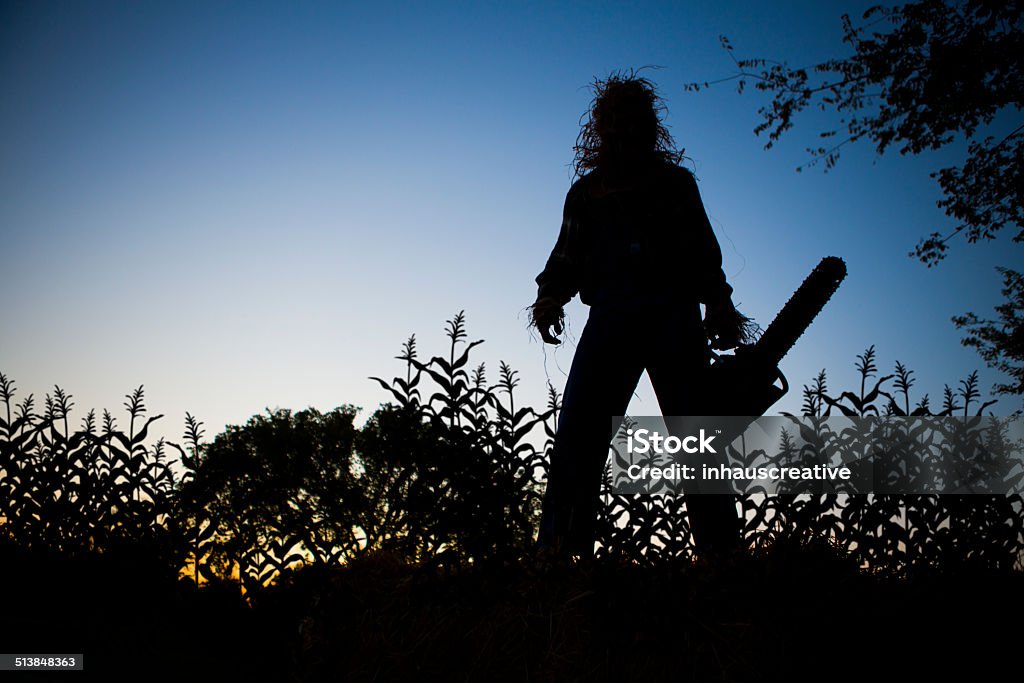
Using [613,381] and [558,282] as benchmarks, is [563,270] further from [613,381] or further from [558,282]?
[613,381]

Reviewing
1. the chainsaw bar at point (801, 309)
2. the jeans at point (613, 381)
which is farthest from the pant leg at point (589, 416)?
the chainsaw bar at point (801, 309)

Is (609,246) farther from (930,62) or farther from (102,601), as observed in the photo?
(930,62)

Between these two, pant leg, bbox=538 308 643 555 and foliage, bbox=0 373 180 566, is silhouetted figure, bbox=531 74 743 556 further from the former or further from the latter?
foliage, bbox=0 373 180 566

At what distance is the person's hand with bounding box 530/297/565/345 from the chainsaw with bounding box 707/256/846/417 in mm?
964

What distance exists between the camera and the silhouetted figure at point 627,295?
333 centimetres

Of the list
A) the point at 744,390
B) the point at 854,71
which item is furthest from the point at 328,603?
the point at 854,71

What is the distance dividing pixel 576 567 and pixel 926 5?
9706 millimetres

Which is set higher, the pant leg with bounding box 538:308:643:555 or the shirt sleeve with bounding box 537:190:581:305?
the shirt sleeve with bounding box 537:190:581:305

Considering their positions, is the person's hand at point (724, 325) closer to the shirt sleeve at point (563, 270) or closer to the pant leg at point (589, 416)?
the pant leg at point (589, 416)

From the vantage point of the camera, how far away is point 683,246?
3.75 metres

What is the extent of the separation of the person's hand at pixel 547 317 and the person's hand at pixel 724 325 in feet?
2.93

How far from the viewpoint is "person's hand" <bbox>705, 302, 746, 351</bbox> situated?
12.1 feet

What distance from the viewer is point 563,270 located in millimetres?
3857

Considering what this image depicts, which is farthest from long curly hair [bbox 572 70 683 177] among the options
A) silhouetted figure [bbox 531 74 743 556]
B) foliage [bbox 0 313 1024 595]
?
foliage [bbox 0 313 1024 595]
